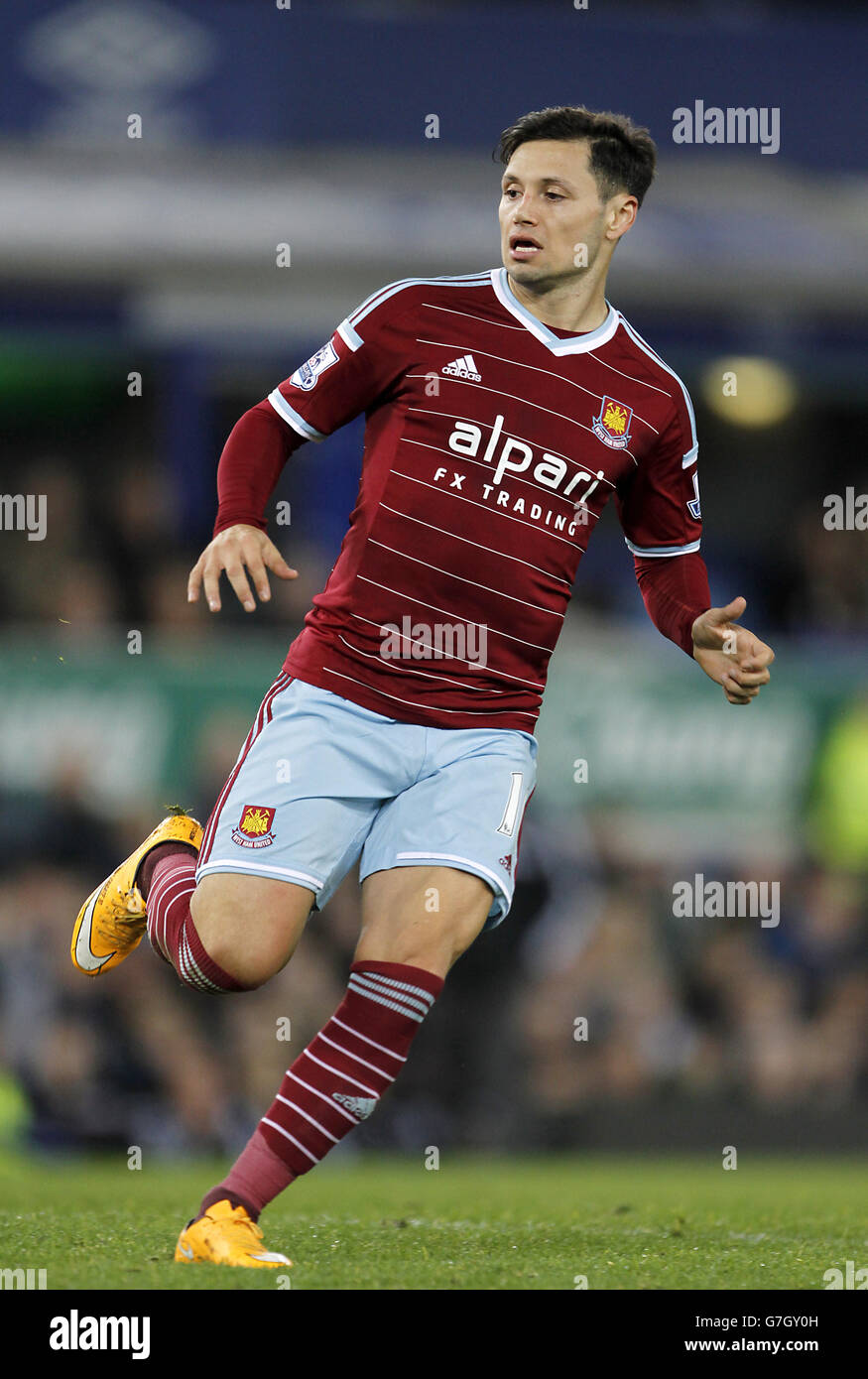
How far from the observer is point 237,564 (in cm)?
493

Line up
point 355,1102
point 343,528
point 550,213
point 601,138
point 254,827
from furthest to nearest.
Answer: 1. point 343,528
2. point 601,138
3. point 550,213
4. point 254,827
5. point 355,1102

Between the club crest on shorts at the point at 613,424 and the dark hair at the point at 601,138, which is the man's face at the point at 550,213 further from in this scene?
the club crest on shorts at the point at 613,424

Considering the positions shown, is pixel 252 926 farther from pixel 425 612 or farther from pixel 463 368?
pixel 463 368

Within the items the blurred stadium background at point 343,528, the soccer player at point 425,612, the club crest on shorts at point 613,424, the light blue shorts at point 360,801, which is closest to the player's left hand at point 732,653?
the soccer player at point 425,612

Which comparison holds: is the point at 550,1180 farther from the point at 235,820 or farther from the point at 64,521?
the point at 64,521

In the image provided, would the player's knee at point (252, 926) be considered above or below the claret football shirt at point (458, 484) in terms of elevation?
below

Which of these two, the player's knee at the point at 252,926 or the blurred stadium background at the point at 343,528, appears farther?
the blurred stadium background at the point at 343,528

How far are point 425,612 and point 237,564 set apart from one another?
21.9 inches

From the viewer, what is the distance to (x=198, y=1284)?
4.36 meters

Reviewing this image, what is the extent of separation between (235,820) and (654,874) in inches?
310

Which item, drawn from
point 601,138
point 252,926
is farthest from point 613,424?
point 252,926

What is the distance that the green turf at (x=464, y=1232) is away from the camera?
15.3 ft

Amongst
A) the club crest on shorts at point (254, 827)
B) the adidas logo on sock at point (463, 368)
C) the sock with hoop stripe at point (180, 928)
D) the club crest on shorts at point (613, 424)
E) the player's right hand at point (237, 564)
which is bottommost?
the sock with hoop stripe at point (180, 928)

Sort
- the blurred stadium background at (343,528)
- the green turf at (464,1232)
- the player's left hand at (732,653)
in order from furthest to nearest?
the blurred stadium background at (343,528)
the player's left hand at (732,653)
the green turf at (464,1232)
